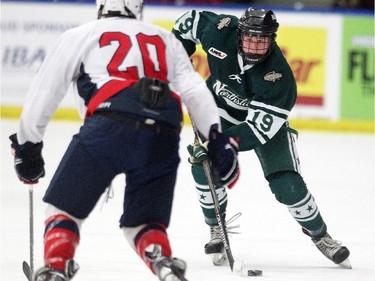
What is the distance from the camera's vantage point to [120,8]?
3.62m

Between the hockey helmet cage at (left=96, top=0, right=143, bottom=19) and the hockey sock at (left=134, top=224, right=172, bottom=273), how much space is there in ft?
2.27

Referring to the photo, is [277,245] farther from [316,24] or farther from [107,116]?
[316,24]

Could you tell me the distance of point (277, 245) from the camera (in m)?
5.55

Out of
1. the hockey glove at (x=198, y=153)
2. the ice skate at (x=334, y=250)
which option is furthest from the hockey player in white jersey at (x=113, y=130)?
the ice skate at (x=334, y=250)

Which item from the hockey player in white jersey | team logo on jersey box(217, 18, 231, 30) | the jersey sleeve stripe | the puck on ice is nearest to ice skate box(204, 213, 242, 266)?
the puck on ice

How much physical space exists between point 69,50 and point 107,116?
9.3 inches

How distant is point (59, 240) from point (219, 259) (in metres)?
1.71

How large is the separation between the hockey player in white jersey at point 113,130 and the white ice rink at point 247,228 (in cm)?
110

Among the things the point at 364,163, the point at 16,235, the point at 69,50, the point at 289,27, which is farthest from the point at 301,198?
the point at 289,27

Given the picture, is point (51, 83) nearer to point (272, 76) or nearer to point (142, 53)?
point (142, 53)

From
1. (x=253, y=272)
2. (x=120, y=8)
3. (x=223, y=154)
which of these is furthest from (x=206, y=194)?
(x=120, y=8)

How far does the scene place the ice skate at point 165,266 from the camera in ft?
11.3

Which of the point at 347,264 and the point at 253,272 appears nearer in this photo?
the point at 253,272

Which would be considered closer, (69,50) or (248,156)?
(69,50)
